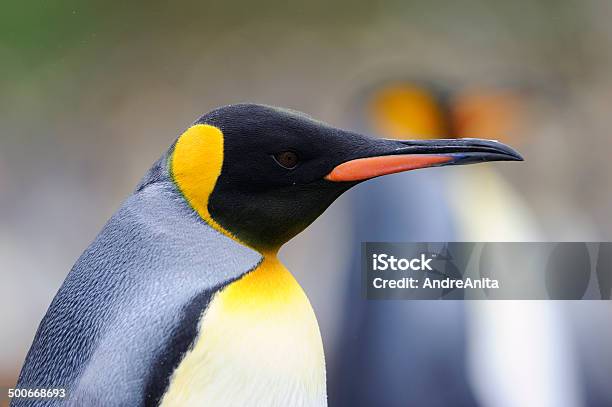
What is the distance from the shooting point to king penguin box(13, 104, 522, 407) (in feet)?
1.67

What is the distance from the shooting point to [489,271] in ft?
4.23

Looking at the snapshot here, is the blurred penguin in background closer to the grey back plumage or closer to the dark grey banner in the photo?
the dark grey banner

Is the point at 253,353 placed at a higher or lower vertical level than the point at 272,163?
lower

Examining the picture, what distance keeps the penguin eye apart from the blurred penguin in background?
753 millimetres

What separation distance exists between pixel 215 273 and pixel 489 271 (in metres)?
0.85

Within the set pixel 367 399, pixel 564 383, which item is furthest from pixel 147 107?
pixel 564 383

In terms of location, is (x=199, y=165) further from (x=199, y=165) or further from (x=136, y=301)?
(x=136, y=301)

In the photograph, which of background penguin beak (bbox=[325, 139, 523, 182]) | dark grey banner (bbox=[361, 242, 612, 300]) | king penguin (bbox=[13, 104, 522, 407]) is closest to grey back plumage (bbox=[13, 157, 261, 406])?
king penguin (bbox=[13, 104, 522, 407])

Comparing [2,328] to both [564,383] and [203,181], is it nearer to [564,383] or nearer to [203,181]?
[203,181]

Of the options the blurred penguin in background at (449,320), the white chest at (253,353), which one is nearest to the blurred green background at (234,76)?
the blurred penguin in background at (449,320)

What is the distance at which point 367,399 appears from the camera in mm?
1329

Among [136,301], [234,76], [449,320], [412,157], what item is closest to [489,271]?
[449,320]

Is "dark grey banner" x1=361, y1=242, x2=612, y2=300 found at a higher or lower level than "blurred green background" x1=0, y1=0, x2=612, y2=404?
lower

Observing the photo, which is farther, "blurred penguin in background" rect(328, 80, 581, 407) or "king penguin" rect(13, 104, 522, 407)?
"blurred penguin in background" rect(328, 80, 581, 407)
